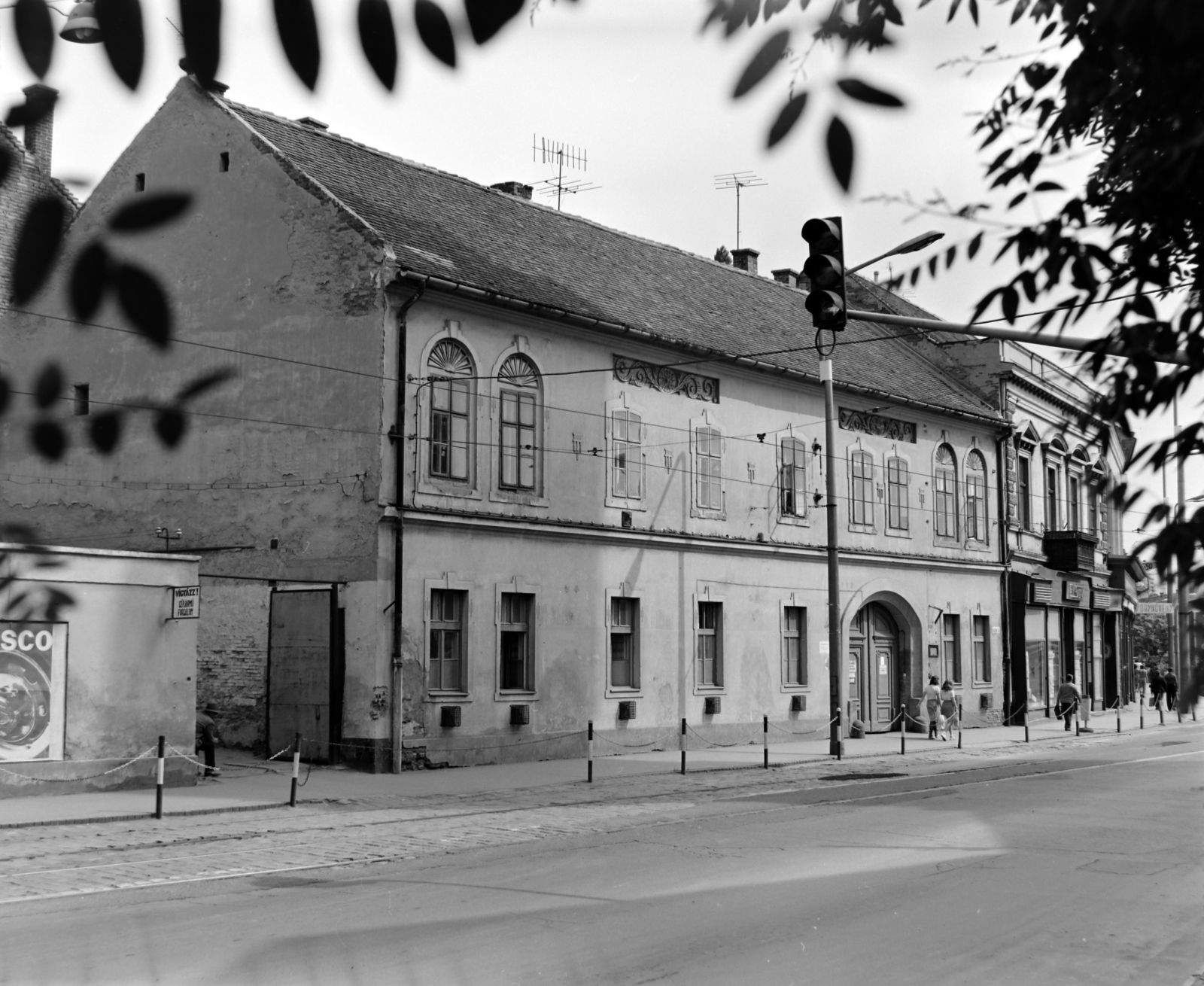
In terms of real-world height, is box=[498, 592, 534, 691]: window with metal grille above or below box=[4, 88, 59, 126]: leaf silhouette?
below

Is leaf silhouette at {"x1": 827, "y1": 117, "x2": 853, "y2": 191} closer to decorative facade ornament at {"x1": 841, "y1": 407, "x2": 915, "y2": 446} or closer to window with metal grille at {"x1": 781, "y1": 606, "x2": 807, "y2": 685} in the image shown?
window with metal grille at {"x1": 781, "y1": 606, "x2": 807, "y2": 685}

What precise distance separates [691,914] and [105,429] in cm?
867

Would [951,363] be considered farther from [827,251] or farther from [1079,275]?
[1079,275]

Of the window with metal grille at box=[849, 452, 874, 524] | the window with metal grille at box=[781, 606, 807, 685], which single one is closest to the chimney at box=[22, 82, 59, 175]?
the window with metal grille at box=[781, 606, 807, 685]

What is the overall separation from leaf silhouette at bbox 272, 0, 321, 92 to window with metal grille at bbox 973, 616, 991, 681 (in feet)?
129

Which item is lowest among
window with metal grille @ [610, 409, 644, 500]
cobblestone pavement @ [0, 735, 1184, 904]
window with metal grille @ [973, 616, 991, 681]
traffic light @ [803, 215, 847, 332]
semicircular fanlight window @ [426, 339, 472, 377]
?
cobblestone pavement @ [0, 735, 1184, 904]

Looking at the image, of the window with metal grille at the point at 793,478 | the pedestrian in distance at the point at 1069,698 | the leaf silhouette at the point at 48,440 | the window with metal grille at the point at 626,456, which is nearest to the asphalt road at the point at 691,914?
the leaf silhouette at the point at 48,440

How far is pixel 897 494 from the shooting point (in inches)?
1435

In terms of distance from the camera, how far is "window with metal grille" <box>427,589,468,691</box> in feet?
78.7

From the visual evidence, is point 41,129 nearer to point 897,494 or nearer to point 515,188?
point 515,188

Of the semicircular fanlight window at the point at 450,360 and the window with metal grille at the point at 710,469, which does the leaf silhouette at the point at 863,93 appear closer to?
the semicircular fanlight window at the point at 450,360

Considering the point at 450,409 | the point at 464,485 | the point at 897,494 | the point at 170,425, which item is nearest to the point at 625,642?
the point at 464,485

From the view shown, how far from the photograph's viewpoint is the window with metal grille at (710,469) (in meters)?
30.2

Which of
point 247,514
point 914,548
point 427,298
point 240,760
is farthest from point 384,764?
point 914,548
